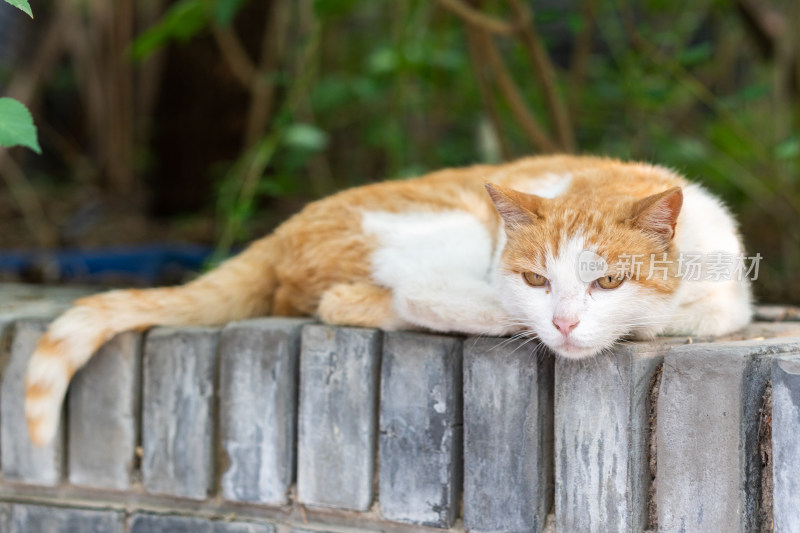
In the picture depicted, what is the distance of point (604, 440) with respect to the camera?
1.32 m

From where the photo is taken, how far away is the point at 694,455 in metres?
1.25

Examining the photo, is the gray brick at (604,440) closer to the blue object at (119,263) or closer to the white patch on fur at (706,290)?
the white patch on fur at (706,290)

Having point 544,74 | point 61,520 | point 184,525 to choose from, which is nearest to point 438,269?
point 184,525

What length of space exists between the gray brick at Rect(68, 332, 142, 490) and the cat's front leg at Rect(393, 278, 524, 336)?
0.62 metres

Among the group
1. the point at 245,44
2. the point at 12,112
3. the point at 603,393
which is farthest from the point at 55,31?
the point at 603,393

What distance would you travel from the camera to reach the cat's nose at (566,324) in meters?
1.32

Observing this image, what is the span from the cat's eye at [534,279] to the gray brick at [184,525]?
2.41ft

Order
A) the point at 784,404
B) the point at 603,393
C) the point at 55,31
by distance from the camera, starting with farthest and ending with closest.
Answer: the point at 55,31, the point at 603,393, the point at 784,404

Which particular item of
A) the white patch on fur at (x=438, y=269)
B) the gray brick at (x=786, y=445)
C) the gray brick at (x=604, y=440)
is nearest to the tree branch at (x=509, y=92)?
the white patch on fur at (x=438, y=269)

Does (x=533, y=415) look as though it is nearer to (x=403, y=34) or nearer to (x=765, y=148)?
(x=403, y=34)

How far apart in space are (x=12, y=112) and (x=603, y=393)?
1.09m

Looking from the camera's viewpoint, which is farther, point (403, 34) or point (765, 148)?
point (765, 148)

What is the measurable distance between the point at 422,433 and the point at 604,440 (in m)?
0.35

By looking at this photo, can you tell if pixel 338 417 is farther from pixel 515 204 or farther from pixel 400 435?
pixel 515 204
